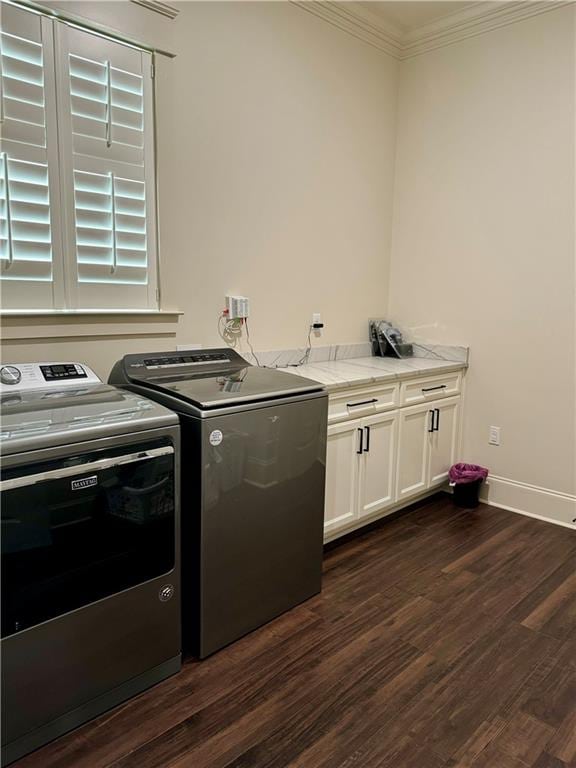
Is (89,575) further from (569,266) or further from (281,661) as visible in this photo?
(569,266)

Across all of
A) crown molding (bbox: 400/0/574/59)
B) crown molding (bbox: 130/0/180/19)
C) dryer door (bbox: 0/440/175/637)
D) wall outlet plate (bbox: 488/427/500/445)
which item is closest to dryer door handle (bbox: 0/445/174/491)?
dryer door (bbox: 0/440/175/637)

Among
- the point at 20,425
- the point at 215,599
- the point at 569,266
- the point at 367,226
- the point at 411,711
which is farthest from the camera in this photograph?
the point at 367,226

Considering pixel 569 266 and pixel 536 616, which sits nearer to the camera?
pixel 536 616

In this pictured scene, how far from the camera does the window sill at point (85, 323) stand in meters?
2.08

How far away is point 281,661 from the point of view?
6.57ft

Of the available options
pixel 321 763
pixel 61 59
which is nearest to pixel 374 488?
pixel 321 763

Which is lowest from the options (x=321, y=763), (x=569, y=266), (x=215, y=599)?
(x=321, y=763)

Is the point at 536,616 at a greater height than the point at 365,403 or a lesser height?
lesser

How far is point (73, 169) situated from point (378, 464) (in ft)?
6.74

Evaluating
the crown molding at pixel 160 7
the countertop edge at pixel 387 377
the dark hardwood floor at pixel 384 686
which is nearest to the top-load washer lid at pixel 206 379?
the countertop edge at pixel 387 377

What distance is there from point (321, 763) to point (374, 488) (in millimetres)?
1553

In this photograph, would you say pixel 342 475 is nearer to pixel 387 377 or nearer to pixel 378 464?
pixel 378 464

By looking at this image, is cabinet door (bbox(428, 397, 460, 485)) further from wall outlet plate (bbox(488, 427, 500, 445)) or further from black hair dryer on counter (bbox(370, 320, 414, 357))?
black hair dryer on counter (bbox(370, 320, 414, 357))

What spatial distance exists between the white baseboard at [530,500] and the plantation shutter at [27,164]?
9.27ft
